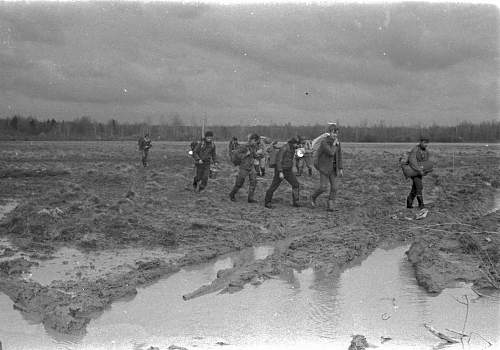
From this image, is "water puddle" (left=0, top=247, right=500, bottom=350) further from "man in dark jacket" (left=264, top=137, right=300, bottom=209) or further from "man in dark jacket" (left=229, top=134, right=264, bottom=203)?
Answer: "man in dark jacket" (left=229, top=134, right=264, bottom=203)

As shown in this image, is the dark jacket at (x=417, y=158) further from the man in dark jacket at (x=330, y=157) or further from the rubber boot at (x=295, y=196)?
the rubber boot at (x=295, y=196)

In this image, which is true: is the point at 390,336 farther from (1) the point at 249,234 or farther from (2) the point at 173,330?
(1) the point at 249,234

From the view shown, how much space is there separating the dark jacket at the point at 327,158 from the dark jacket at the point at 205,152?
342 cm

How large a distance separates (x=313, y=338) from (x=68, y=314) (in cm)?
277

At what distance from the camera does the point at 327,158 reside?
43.3ft

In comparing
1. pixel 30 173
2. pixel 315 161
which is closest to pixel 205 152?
pixel 315 161

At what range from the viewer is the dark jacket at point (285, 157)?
1350cm

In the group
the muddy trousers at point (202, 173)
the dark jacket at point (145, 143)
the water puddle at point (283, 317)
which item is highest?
the dark jacket at point (145, 143)

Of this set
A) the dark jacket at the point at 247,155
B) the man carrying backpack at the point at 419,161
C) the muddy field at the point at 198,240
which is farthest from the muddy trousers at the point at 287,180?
the man carrying backpack at the point at 419,161

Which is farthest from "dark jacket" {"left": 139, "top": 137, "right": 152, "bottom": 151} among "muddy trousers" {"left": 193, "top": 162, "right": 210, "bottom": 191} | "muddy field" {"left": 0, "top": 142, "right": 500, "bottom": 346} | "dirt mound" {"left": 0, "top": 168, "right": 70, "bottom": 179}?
"muddy trousers" {"left": 193, "top": 162, "right": 210, "bottom": 191}

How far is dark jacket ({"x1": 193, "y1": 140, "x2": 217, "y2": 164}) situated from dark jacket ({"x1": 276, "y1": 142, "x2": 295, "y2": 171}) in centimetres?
255

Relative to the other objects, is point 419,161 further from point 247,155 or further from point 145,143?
point 145,143

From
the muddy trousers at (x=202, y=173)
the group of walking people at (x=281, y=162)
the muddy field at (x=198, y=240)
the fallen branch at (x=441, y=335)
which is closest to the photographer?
the fallen branch at (x=441, y=335)

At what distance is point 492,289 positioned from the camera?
282 inches
